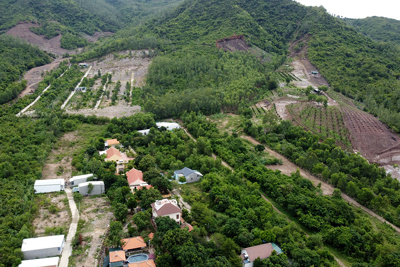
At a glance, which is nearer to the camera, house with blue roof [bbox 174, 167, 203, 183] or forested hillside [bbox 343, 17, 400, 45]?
house with blue roof [bbox 174, 167, 203, 183]

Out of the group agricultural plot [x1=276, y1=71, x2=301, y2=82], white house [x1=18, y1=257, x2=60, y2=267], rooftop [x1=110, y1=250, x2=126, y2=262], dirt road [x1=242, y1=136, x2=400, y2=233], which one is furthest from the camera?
agricultural plot [x1=276, y1=71, x2=301, y2=82]

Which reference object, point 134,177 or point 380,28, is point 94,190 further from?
point 380,28

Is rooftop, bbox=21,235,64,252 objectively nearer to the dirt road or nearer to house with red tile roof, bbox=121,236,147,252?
house with red tile roof, bbox=121,236,147,252

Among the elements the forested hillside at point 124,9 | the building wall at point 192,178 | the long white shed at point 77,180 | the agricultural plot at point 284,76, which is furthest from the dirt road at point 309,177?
the forested hillside at point 124,9

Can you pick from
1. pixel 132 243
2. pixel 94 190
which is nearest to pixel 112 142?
pixel 94 190

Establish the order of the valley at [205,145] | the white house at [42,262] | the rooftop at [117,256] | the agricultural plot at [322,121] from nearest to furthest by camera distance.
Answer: the white house at [42,262] → the rooftop at [117,256] → the valley at [205,145] → the agricultural plot at [322,121]

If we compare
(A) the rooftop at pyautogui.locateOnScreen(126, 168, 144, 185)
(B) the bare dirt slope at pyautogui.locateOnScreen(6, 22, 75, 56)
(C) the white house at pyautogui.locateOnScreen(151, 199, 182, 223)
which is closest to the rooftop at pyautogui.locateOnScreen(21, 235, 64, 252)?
(C) the white house at pyautogui.locateOnScreen(151, 199, 182, 223)

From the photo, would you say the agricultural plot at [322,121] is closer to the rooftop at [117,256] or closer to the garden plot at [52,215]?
the rooftop at [117,256]

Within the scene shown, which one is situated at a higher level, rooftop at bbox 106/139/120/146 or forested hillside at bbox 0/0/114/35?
forested hillside at bbox 0/0/114/35
